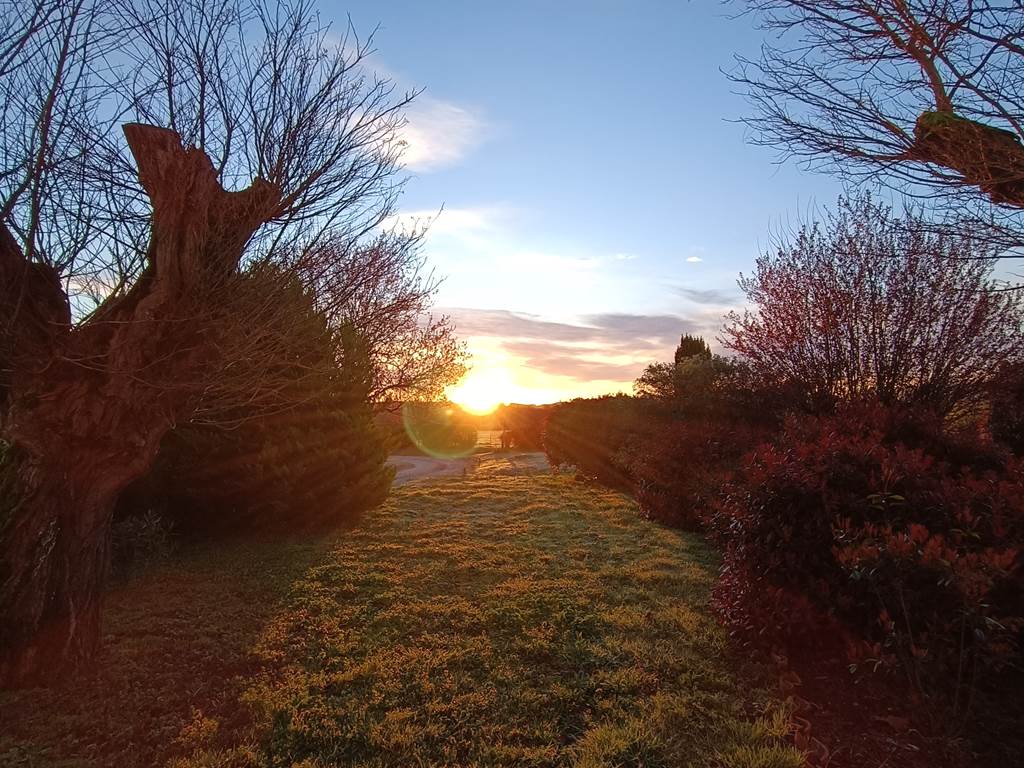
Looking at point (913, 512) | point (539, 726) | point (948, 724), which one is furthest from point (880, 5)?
point (539, 726)

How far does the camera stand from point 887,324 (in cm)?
891

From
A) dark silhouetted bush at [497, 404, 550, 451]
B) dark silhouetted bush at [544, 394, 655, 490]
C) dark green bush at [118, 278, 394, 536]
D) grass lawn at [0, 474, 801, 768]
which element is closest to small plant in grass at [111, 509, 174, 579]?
grass lawn at [0, 474, 801, 768]

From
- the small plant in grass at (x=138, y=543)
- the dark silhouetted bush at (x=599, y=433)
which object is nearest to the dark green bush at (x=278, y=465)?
the small plant in grass at (x=138, y=543)

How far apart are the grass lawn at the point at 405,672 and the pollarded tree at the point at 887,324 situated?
4.32 meters

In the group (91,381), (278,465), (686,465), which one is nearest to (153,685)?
(91,381)

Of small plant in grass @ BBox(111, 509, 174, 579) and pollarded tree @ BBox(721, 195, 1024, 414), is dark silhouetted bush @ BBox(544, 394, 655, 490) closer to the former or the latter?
pollarded tree @ BBox(721, 195, 1024, 414)

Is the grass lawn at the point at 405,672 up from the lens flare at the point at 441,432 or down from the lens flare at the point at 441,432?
down

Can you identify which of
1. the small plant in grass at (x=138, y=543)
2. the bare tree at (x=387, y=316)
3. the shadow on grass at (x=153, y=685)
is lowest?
the shadow on grass at (x=153, y=685)

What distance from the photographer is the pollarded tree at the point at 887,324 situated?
864cm

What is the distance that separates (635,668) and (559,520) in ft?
19.6

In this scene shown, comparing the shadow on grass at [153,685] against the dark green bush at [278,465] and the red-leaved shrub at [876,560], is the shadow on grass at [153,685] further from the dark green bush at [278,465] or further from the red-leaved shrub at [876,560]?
the red-leaved shrub at [876,560]

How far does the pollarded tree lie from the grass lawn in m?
4.32

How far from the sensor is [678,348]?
2100 cm

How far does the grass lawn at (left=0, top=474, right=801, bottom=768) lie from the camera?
3.12 m
